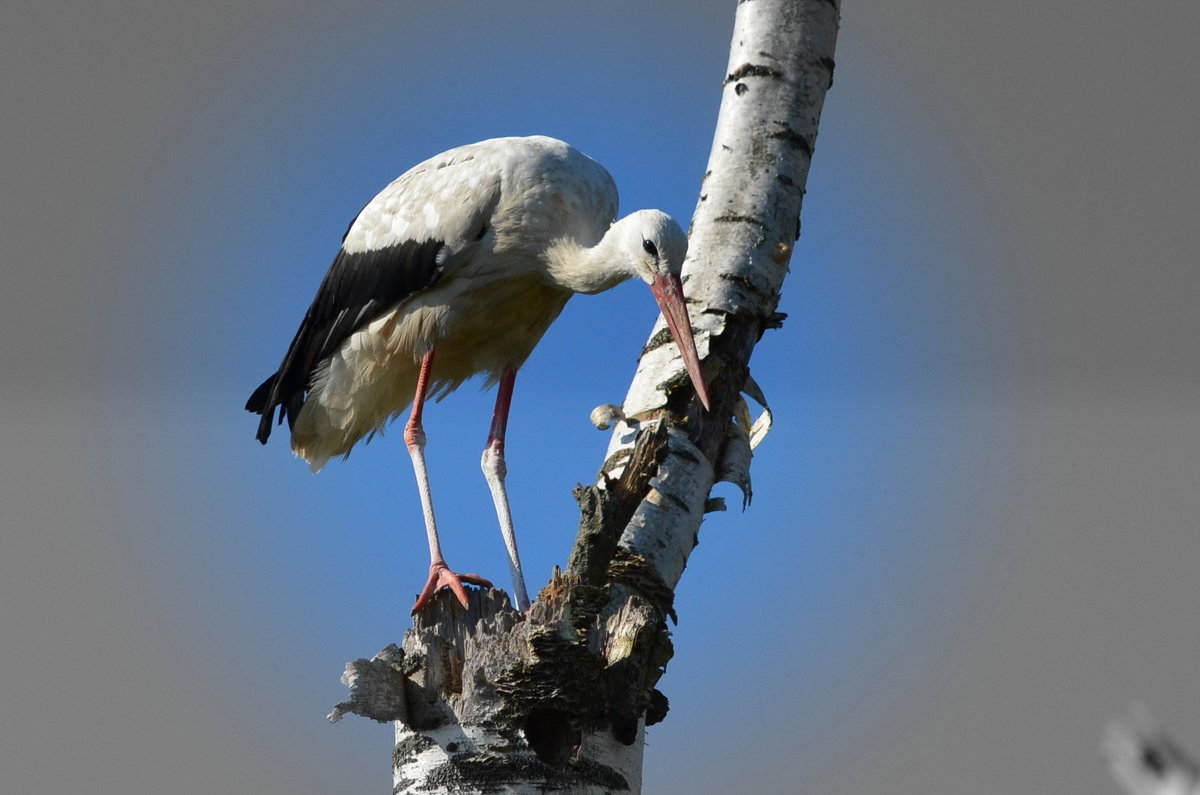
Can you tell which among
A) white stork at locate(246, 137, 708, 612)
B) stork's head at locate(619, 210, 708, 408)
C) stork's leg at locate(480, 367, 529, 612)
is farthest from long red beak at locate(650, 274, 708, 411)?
stork's leg at locate(480, 367, 529, 612)

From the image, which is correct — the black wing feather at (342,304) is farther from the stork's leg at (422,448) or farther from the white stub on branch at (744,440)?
the white stub on branch at (744,440)

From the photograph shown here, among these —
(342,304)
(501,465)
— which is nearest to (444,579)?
(501,465)

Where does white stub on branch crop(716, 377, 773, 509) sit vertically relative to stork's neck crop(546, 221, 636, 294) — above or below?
below

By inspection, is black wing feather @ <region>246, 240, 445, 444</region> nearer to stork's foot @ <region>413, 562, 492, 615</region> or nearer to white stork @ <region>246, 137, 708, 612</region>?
white stork @ <region>246, 137, 708, 612</region>

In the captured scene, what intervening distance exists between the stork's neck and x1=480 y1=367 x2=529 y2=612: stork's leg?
37.8 inches

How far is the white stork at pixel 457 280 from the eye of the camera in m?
7.02

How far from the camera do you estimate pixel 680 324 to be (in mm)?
5148

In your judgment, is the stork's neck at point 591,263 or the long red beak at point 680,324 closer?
the long red beak at point 680,324

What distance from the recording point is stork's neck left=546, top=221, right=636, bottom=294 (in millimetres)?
6688

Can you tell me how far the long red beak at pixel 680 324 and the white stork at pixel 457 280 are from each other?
0.70 metres

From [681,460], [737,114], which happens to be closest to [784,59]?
[737,114]

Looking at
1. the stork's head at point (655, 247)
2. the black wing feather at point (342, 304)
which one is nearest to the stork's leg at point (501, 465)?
the black wing feather at point (342, 304)

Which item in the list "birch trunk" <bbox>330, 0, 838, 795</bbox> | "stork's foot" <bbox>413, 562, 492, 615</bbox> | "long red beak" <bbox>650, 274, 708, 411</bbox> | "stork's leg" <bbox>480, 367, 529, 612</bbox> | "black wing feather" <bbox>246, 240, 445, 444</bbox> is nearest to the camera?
"birch trunk" <bbox>330, 0, 838, 795</bbox>

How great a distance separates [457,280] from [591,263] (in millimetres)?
812
